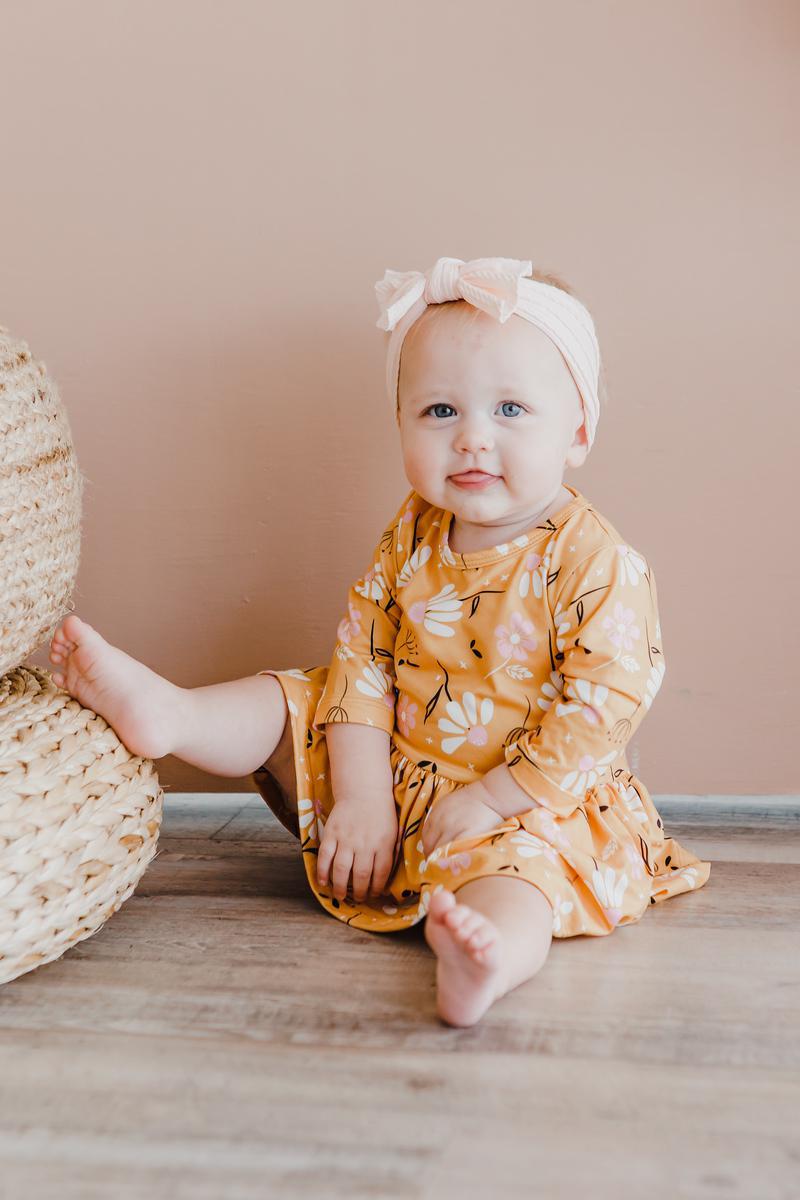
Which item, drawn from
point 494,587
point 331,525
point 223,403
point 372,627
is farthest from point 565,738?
point 223,403

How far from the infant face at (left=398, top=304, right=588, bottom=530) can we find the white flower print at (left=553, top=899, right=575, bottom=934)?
380 millimetres

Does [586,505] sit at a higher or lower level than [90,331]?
lower

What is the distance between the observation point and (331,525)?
4.57 feet

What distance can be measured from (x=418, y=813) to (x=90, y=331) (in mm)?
758

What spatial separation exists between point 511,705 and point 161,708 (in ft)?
1.17

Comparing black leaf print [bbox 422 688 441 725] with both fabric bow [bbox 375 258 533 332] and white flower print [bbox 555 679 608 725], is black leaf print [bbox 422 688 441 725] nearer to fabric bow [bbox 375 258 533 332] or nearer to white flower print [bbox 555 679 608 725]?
white flower print [bbox 555 679 608 725]

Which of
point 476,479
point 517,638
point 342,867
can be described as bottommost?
point 342,867

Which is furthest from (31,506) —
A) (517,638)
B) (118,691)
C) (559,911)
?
(559,911)

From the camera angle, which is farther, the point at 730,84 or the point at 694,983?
the point at 730,84

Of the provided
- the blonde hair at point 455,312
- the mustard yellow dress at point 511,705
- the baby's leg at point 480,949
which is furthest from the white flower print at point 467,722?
the blonde hair at point 455,312

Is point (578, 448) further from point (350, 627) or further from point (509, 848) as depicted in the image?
point (509, 848)

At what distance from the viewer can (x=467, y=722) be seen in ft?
3.64

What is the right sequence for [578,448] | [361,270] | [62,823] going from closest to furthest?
[62,823], [578,448], [361,270]

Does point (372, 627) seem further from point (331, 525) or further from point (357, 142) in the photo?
point (357, 142)
